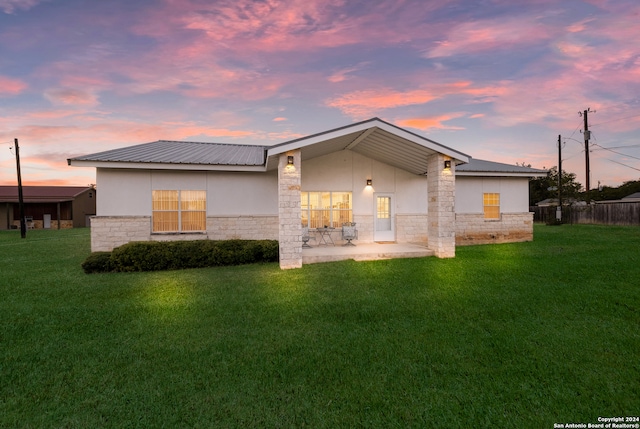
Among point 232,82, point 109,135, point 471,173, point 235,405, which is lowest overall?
point 235,405

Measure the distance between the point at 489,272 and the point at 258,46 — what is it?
10732mm

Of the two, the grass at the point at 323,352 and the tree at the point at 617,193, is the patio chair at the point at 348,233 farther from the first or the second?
the tree at the point at 617,193

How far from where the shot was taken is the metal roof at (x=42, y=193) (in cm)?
3067

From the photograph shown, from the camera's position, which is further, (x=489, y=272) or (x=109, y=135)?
(x=109, y=135)

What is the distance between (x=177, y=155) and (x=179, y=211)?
7.87 feet

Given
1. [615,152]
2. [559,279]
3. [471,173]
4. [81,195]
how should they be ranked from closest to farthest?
1. [559,279]
2. [471,173]
3. [615,152]
4. [81,195]

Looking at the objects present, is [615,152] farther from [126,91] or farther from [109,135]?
[109,135]

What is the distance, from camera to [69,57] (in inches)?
451

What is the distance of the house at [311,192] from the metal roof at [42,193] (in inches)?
991

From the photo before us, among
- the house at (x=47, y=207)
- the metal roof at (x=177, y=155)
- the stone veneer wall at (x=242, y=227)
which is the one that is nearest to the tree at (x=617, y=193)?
the stone veneer wall at (x=242, y=227)

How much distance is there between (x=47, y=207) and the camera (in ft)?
108

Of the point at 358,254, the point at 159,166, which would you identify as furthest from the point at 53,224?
the point at 358,254

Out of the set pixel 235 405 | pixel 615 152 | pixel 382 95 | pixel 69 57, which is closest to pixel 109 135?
pixel 69 57

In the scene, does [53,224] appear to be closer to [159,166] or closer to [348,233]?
[159,166]
